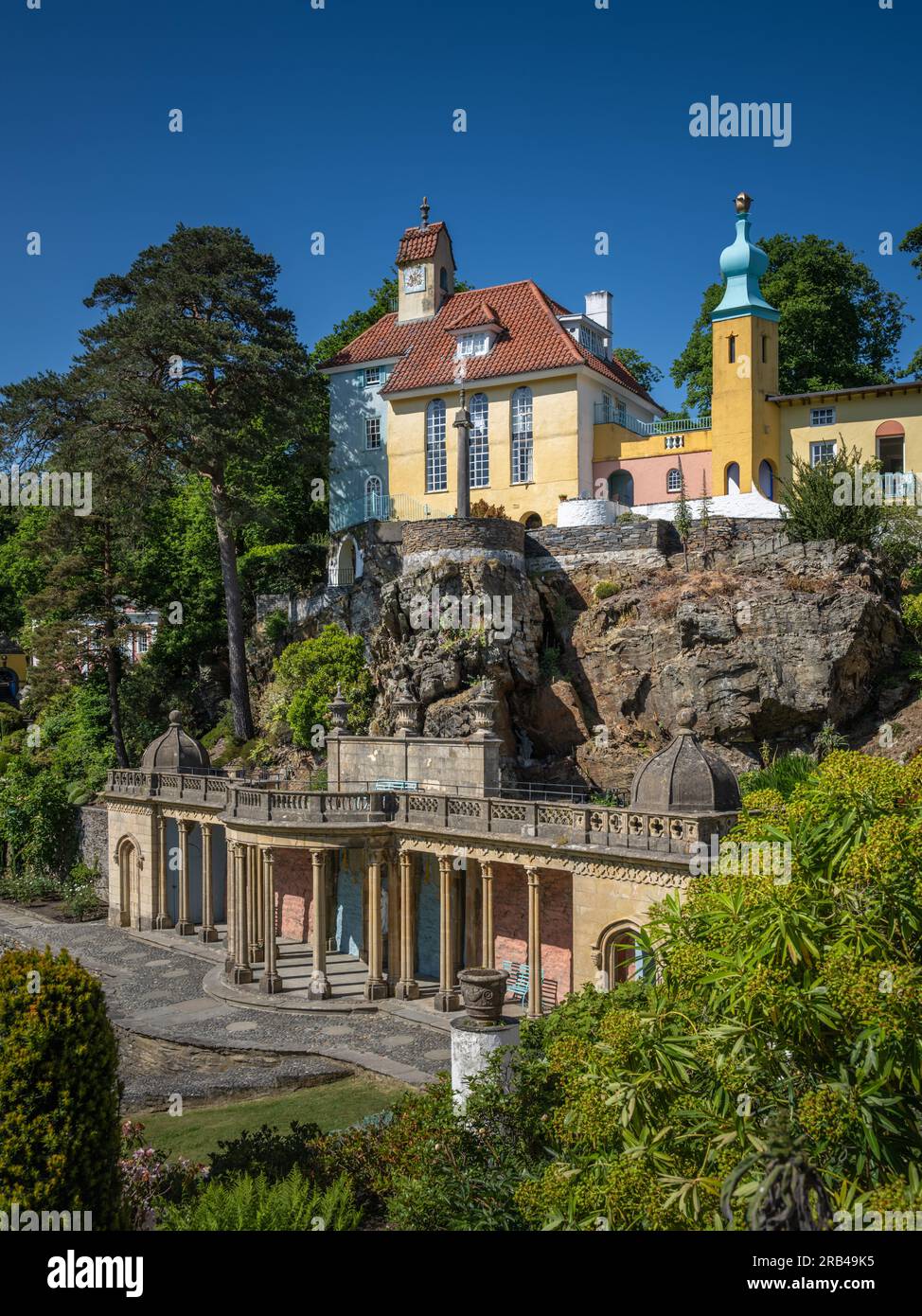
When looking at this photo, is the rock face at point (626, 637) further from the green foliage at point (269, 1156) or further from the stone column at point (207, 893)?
the green foliage at point (269, 1156)

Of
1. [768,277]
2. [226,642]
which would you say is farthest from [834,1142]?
[768,277]

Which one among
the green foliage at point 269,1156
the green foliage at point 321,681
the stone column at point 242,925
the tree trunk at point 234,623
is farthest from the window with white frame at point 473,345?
the green foliage at point 269,1156

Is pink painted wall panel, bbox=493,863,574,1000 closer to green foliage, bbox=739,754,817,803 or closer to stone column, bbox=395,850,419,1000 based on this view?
stone column, bbox=395,850,419,1000

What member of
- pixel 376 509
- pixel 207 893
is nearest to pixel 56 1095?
pixel 207 893

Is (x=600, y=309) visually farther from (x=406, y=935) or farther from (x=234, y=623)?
(x=406, y=935)

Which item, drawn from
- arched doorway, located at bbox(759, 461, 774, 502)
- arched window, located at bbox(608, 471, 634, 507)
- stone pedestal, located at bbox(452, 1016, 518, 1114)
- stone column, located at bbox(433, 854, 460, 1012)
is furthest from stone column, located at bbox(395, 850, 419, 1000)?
arched doorway, located at bbox(759, 461, 774, 502)

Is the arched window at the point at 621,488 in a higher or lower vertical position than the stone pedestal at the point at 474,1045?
higher

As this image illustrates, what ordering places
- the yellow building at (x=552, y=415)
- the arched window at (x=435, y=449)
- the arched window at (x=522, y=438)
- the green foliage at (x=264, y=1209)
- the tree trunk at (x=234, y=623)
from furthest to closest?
the arched window at (x=435, y=449) < the arched window at (x=522, y=438) < the tree trunk at (x=234, y=623) < the yellow building at (x=552, y=415) < the green foliage at (x=264, y=1209)

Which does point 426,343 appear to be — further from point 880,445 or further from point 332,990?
point 332,990

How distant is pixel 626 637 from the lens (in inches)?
1535

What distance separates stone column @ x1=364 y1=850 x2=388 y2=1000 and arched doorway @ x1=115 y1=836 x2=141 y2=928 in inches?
522

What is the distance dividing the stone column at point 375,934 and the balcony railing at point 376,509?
74.0 feet

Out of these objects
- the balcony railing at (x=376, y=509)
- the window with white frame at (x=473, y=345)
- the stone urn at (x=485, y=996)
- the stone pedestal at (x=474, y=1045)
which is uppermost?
the window with white frame at (x=473, y=345)

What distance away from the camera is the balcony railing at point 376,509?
164 feet
